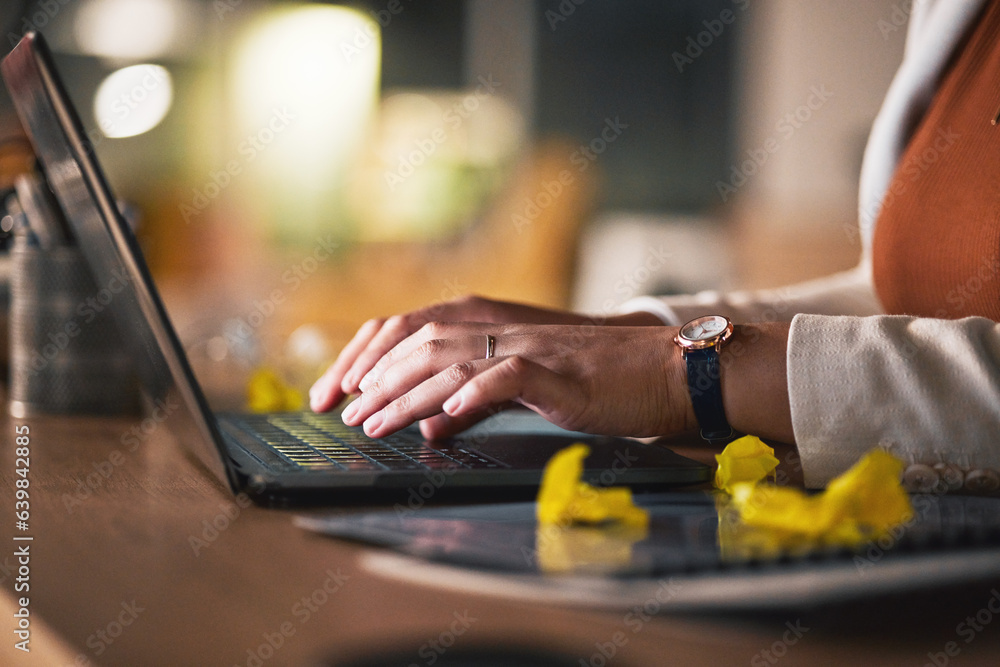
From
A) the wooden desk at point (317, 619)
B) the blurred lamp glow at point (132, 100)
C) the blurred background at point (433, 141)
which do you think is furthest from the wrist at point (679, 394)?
the blurred lamp glow at point (132, 100)

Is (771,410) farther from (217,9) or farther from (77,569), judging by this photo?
(217,9)

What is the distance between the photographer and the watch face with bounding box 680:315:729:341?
728mm

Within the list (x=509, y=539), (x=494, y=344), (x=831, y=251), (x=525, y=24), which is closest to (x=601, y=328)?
(x=494, y=344)

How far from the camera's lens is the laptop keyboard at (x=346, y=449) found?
2.07ft

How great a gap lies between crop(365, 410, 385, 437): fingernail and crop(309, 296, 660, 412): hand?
0.10 metres

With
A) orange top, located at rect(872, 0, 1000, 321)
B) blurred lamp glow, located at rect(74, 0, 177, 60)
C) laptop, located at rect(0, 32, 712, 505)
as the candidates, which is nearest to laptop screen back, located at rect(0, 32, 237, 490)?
laptop, located at rect(0, 32, 712, 505)

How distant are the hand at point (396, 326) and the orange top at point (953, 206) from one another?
0.94ft

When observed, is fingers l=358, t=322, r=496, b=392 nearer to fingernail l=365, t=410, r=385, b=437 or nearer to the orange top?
fingernail l=365, t=410, r=385, b=437

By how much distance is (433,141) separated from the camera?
19.8ft

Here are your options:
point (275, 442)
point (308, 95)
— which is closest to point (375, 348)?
point (275, 442)

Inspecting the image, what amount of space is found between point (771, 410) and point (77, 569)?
47 centimetres

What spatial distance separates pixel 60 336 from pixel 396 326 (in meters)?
0.44

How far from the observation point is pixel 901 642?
37 cm

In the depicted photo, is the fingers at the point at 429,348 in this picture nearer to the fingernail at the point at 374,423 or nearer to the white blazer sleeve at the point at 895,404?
the fingernail at the point at 374,423
